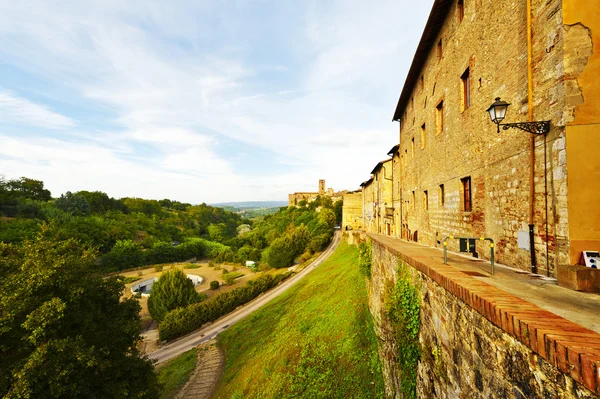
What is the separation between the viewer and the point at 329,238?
52125 mm

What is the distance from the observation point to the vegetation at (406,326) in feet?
18.8

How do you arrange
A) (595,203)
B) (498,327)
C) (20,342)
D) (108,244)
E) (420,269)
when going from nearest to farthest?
(498,327), (595,203), (420,269), (20,342), (108,244)

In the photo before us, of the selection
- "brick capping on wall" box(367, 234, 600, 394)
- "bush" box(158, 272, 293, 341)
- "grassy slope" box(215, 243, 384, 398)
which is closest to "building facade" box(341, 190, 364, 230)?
"bush" box(158, 272, 293, 341)

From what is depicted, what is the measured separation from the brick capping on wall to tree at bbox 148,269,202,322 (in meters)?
29.0

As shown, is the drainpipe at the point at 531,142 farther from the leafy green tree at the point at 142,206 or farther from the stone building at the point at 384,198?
the leafy green tree at the point at 142,206

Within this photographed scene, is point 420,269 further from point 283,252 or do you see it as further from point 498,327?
point 283,252

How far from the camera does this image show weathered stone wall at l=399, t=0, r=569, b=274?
16.0 ft

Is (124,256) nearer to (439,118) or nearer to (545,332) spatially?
(439,118)

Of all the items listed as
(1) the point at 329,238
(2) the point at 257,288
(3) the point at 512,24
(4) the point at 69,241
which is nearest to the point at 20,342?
(4) the point at 69,241

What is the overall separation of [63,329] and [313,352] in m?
9.94

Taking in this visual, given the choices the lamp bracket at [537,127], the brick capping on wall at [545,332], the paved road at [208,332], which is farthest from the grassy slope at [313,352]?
the lamp bracket at [537,127]

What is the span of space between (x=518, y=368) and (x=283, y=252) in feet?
141

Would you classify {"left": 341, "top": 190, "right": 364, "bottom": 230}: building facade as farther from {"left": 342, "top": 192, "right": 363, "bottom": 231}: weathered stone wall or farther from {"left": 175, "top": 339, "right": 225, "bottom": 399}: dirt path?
{"left": 175, "top": 339, "right": 225, "bottom": 399}: dirt path

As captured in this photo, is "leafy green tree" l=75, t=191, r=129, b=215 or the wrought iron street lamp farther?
"leafy green tree" l=75, t=191, r=129, b=215
